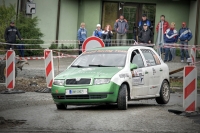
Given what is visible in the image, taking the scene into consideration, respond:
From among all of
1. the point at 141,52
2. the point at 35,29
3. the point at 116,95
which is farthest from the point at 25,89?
the point at 35,29

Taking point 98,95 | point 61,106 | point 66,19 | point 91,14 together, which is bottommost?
point 61,106

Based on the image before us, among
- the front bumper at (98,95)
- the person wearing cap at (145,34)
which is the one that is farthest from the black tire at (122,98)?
the person wearing cap at (145,34)

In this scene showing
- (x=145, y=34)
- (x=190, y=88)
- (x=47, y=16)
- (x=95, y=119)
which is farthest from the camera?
(x=47, y=16)

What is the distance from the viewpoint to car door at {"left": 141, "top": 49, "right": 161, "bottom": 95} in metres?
17.3

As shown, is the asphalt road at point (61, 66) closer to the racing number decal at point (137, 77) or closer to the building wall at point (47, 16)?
the building wall at point (47, 16)

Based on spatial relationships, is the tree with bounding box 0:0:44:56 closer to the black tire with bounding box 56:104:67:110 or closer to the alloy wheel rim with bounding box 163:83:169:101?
the alloy wheel rim with bounding box 163:83:169:101

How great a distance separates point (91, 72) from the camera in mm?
15742

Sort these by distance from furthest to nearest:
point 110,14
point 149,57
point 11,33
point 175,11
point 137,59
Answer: point 110,14
point 175,11
point 11,33
point 149,57
point 137,59

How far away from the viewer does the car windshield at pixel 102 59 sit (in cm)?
1651

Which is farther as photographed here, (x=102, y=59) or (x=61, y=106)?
(x=102, y=59)

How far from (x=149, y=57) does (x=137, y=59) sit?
0.74 metres

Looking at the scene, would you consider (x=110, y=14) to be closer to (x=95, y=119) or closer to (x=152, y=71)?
(x=152, y=71)

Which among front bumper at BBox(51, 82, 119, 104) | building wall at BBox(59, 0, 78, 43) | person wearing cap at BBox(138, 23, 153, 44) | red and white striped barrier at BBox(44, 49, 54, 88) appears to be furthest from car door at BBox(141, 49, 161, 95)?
building wall at BBox(59, 0, 78, 43)

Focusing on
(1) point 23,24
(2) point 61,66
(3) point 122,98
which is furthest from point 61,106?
(1) point 23,24
